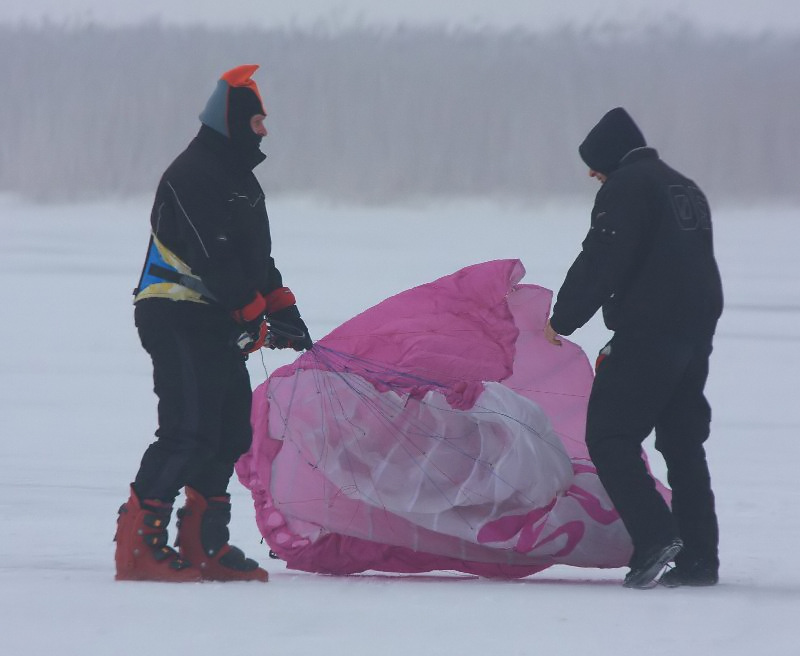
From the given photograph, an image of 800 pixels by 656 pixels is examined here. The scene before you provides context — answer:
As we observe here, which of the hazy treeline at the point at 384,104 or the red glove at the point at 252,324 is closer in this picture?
the red glove at the point at 252,324

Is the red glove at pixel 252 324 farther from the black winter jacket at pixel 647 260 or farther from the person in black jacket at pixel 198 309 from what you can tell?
the black winter jacket at pixel 647 260

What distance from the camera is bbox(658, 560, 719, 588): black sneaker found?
12.7 ft

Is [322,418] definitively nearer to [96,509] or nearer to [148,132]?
[96,509]

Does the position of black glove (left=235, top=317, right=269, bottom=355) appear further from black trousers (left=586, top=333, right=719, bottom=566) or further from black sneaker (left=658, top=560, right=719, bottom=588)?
black sneaker (left=658, top=560, right=719, bottom=588)

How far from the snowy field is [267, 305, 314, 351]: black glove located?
0.66 meters

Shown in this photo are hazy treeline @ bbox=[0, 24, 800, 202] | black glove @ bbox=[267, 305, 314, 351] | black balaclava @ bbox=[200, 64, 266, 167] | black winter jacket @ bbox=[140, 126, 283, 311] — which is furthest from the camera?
hazy treeline @ bbox=[0, 24, 800, 202]

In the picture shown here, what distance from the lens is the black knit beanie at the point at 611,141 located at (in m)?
A: 3.89

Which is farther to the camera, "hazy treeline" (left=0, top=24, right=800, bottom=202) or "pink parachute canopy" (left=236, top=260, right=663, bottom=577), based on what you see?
"hazy treeline" (left=0, top=24, right=800, bottom=202)

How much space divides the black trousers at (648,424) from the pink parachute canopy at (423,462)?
0.23m

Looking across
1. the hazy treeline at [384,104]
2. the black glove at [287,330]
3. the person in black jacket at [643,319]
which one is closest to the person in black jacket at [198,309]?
the black glove at [287,330]

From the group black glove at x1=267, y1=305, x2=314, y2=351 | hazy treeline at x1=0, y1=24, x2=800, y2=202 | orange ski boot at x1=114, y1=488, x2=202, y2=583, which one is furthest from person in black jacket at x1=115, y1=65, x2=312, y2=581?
hazy treeline at x1=0, y1=24, x2=800, y2=202

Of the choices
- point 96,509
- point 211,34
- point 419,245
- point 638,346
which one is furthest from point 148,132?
point 638,346

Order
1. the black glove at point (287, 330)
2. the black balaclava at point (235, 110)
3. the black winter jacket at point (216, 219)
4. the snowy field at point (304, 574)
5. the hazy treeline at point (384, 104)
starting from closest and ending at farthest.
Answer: the snowy field at point (304, 574), the black winter jacket at point (216, 219), the black balaclava at point (235, 110), the black glove at point (287, 330), the hazy treeline at point (384, 104)

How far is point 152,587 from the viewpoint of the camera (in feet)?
11.7
